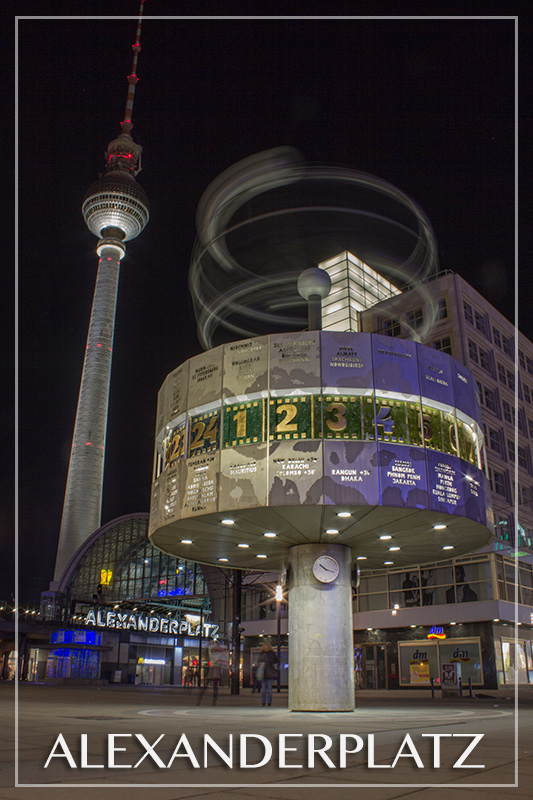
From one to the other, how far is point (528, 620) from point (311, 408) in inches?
1350

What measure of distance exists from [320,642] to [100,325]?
102770mm

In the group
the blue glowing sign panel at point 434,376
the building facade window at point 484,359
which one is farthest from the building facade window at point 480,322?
the blue glowing sign panel at point 434,376

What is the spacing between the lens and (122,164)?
135 meters

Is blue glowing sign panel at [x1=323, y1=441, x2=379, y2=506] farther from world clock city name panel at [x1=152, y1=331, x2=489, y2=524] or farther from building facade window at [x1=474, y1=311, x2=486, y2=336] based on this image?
building facade window at [x1=474, y1=311, x2=486, y2=336]

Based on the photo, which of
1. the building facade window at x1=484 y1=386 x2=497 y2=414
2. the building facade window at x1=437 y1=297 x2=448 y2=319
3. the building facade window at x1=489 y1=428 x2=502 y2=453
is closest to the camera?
the building facade window at x1=489 y1=428 x2=502 y2=453

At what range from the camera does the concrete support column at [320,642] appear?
2022 centimetres

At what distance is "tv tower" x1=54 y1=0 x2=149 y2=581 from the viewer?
106m

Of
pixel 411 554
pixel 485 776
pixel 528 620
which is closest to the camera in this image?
pixel 485 776

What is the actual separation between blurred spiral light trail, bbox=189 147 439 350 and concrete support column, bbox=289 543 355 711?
43.1ft

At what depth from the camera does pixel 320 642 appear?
2059cm

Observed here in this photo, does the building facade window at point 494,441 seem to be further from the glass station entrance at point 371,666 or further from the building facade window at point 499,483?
the glass station entrance at point 371,666

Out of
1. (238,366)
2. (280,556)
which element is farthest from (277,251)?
(280,556)

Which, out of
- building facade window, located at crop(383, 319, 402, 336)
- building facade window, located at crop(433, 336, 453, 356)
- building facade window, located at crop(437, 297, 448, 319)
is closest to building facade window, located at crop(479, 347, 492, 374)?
building facade window, located at crop(433, 336, 453, 356)

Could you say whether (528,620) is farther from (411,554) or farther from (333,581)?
(333,581)
